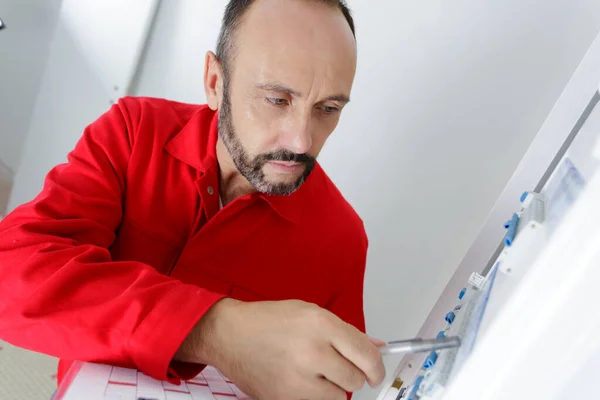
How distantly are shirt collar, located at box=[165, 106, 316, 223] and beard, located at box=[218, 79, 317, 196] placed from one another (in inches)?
1.6

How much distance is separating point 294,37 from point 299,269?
419mm

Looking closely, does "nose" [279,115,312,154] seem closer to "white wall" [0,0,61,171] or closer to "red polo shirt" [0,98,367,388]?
"red polo shirt" [0,98,367,388]

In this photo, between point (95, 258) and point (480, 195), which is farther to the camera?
point (480, 195)

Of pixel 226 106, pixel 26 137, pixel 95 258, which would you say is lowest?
pixel 26 137

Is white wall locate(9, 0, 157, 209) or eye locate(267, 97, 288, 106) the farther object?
white wall locate(9, 0, 157, 209)

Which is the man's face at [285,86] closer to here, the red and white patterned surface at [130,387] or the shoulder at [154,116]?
the shoulder at [154,116]

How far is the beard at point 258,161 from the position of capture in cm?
90

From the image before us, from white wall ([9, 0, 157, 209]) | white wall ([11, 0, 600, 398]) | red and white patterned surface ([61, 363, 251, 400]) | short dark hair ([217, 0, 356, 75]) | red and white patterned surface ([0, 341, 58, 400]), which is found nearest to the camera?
red and white patterned surface ([61, 363, 251, 400])

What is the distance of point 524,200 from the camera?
62cm

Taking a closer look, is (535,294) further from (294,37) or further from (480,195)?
(480,195)

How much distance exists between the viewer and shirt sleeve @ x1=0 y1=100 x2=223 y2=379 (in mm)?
601

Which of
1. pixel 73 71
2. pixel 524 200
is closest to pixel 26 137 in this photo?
pixel 73 71

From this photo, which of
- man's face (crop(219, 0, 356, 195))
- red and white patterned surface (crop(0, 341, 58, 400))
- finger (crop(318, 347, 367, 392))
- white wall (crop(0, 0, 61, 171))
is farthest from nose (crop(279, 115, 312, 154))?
white wall (crop(0, 0, 61, 171))

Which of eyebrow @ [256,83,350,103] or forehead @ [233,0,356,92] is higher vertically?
forehead @ [233,0,356,92]
